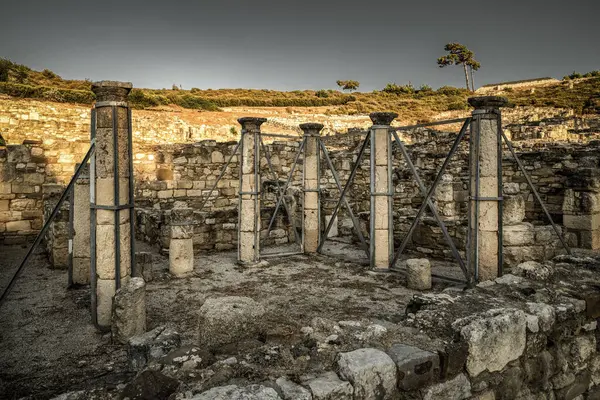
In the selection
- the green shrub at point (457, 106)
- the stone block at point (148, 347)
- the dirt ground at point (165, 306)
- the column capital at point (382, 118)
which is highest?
the green shrub at point (457, 106)

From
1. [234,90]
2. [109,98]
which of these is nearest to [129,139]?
[109,98]

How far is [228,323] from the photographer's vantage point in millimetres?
3428

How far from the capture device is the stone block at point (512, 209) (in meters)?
6.51

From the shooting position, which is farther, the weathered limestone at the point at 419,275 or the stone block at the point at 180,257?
the stone block at the point at 180,257

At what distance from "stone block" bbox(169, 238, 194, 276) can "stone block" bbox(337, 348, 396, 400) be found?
5.26m

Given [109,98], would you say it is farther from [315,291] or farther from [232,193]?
[232,193]

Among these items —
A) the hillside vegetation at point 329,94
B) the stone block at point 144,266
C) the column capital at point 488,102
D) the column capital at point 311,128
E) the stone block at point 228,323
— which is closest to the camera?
the stone block at point 228,323

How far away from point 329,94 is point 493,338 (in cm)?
6031

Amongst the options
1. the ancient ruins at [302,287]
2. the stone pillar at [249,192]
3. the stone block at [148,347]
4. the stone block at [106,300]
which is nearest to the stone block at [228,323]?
the ancient ruins at [302,287]

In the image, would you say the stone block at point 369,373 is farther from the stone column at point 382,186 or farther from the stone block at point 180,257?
the stone block at point 180,257

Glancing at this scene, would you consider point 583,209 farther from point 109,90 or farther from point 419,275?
point 109,90

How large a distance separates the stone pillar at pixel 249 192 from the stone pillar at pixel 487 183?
14.0 feet

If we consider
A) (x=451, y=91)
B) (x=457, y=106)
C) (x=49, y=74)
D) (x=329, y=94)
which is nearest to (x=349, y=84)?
(x=329, y=94)

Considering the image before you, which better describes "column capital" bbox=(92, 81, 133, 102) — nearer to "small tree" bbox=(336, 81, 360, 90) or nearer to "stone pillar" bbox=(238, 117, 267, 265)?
"stone pillar" bbox=(238, 117, 267, 265)
